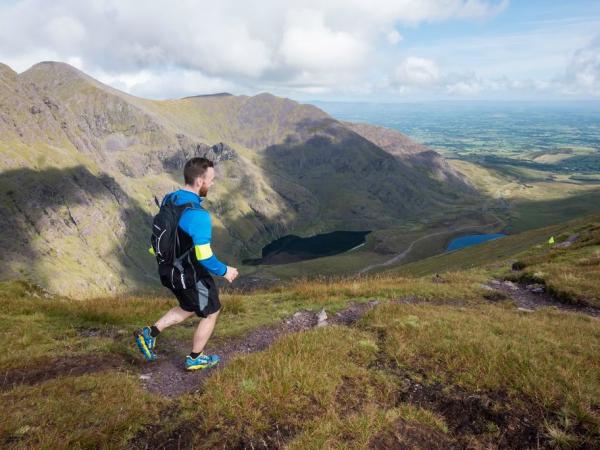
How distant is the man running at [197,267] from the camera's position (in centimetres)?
770

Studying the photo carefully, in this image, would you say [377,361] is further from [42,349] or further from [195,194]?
[42,349]

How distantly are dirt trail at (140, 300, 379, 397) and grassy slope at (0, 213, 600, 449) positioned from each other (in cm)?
51

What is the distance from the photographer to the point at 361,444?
5.54 metres

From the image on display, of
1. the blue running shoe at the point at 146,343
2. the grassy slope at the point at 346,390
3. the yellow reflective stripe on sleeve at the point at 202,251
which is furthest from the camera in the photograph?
the blue running shoe at the point at 146,343

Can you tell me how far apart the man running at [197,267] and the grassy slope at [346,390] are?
3.86 ft

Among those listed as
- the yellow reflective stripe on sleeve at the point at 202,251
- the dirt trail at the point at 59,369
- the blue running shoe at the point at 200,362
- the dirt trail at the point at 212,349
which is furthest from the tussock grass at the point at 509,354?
the dirt trail at the point at 59,369

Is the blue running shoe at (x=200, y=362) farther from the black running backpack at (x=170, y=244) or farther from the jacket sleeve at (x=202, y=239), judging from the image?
the jacket sleeve at (x=202, y=239)

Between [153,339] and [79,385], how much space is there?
1.96 m

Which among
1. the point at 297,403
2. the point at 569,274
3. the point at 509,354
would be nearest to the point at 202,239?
the point at 297,403

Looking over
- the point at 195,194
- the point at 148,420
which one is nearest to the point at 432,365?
the point at 148,420

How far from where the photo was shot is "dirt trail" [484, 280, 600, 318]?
1661 centimetres

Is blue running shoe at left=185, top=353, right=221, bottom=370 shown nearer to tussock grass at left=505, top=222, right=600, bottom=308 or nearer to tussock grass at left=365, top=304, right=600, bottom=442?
tussock grass at left=365, top=304, right=600, bottom=442

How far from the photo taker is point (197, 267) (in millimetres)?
8172

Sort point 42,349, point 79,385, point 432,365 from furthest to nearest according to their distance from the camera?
point 42,349 < point 432,365 < point 79,385
